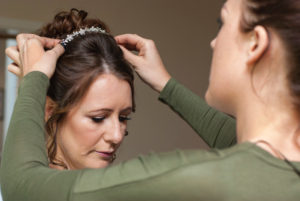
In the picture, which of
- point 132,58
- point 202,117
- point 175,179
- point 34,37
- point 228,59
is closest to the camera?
point 175,179

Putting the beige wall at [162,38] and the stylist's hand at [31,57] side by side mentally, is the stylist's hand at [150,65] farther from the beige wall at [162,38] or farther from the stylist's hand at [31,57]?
the beige wall at [162,38]

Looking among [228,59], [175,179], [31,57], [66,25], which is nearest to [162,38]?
[66,25]

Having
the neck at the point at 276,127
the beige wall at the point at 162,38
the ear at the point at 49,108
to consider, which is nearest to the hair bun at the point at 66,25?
the ear at the point at 49,108

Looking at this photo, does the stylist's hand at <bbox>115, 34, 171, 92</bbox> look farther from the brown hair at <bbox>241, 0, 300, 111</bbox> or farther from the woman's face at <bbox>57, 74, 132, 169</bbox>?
the brown hair at <bbox>241, 0, 300, 111</bbox>

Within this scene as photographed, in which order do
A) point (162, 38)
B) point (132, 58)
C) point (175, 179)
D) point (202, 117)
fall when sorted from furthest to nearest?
point (162, 38) → point (132, 58) → point (202, 117) → point (175, 179)

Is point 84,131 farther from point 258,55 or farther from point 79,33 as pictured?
point 258,55

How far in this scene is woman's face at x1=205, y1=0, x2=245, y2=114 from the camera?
2.31 feet

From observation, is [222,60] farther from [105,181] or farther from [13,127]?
[13,127]

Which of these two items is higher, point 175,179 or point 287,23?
point 287,23

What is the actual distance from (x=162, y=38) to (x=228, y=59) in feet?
7.99

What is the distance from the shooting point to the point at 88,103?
1.24 meters

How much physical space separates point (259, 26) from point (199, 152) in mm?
243

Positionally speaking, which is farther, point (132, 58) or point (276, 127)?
point (132, 58)

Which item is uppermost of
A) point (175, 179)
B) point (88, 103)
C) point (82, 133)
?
point (175, 179)
